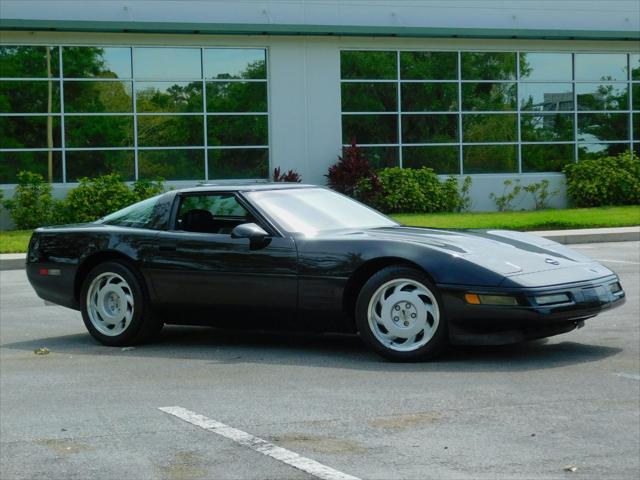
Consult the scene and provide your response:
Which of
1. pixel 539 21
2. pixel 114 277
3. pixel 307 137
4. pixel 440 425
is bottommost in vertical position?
pixel 440 425

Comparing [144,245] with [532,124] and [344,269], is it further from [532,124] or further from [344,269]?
[532,124]

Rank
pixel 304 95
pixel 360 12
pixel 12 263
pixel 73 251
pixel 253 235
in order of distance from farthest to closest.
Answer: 1. pixel 360 12
2. pixel 304 95
3. pixel 12 263
4. pixel 73 251
5. pixel 253 235

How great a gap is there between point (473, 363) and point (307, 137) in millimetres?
19598

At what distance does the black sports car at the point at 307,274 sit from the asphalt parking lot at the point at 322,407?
0.27m

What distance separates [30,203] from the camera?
2466 centimetres

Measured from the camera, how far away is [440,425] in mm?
6406

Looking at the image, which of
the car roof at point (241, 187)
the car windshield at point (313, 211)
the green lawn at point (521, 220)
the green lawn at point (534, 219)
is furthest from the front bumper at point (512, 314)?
the green lawn at point (534, 219)

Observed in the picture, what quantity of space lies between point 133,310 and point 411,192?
695 inches

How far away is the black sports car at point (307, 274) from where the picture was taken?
814cm

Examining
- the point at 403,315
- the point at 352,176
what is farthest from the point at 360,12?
the point at 403,315

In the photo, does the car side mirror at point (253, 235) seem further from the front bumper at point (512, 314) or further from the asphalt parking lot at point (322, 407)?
the front bumper at point (512, 314)

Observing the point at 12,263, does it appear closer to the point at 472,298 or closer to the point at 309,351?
the point at 309,351

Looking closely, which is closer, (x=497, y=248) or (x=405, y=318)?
(x=405, y=318)

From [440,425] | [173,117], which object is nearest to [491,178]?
[173,117]
